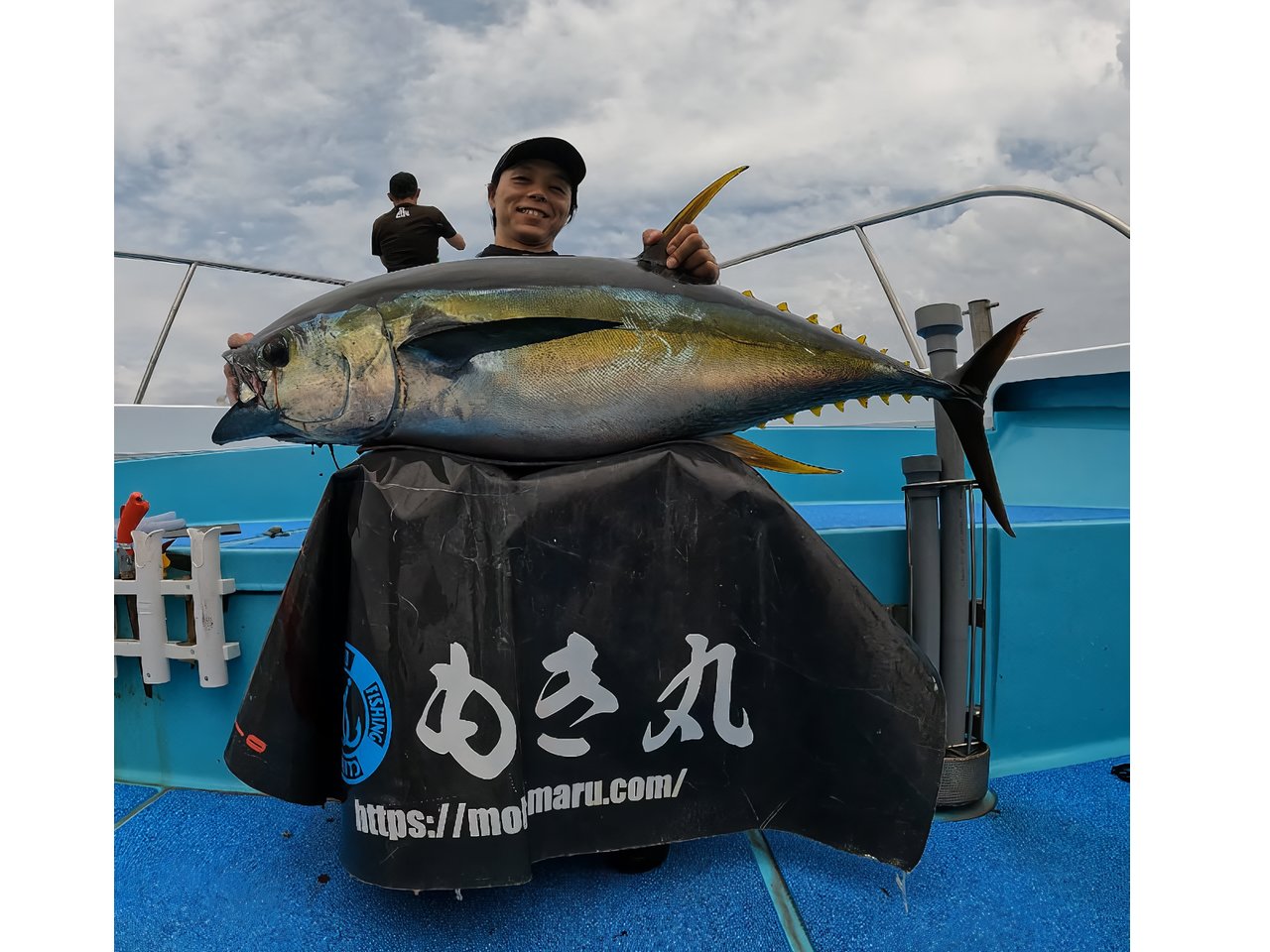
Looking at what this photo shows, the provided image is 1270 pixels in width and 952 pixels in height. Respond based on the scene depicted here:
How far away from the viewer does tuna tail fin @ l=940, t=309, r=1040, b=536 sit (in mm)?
1419

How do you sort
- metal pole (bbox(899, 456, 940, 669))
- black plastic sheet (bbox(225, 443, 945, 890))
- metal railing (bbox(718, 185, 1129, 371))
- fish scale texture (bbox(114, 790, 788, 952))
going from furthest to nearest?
metal railing (bbox(718, 185, 1129, 371)) < metal pole (bbox(899, 456, 940, 669)) < fish scale texture (bbox(114, 790, 788, 952)) < black plastic sheet (bbox(225, 443, 945, 890))

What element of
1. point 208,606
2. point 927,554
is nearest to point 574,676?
point 927,554

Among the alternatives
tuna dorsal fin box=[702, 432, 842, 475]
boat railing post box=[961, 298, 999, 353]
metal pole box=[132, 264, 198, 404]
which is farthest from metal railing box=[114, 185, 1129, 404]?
tuna dorsal fin box=[702, 432, 842, 475]

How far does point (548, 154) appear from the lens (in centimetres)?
165

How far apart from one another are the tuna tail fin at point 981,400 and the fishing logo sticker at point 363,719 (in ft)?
3.90

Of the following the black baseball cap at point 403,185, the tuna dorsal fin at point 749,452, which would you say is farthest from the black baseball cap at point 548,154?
the black baseball cap at point 403,185

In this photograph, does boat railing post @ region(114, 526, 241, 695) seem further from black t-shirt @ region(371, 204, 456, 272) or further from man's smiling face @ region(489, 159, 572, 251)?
black t-shirt @ region(371, 204, 456, 272)

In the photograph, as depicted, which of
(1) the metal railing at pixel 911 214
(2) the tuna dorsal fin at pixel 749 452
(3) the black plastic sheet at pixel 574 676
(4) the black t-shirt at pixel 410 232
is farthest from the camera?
(1) the metal railing at pixel 911 214

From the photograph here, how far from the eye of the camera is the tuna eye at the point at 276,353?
3.86 ft

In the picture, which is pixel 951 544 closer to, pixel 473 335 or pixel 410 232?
pixel 473 335

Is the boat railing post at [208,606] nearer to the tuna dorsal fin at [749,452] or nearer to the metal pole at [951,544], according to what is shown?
the tuna dorsal fin at [749,452]

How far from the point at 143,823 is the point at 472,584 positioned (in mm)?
1175

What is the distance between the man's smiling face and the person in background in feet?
5.82

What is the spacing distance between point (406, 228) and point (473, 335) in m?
2.59
